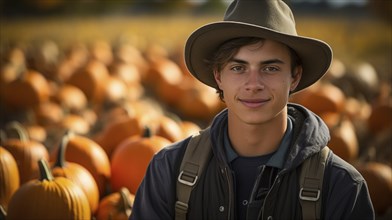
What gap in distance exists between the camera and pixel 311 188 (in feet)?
9.86

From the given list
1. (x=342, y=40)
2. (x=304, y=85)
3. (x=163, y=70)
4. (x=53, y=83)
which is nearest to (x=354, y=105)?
(x=163, y=70)

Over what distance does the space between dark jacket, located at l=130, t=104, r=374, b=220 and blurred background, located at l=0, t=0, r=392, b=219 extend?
6.68ft

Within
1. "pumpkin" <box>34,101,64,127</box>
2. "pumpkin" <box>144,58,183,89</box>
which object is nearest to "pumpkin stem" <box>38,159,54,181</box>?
"pumpkin" <box>34,101,64,127</box>

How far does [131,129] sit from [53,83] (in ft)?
13.6

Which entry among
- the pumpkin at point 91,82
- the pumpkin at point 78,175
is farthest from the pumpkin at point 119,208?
the pumpkin at point 91,82

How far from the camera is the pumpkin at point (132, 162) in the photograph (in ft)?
16.4

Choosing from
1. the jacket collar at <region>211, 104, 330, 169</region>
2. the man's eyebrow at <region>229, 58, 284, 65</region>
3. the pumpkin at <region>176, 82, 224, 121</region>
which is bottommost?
the pumpkin at <region>176, 82, 224, 121</region>

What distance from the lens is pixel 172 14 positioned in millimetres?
20000

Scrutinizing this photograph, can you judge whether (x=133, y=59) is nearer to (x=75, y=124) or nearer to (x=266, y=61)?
(x=75, y=124)

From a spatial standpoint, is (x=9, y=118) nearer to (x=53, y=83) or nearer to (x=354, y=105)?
(x=53, y=83)

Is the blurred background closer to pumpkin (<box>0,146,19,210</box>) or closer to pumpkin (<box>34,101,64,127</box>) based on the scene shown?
pumpkin (<box>34,101,64,127</box>)

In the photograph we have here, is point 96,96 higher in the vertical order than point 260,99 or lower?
lower

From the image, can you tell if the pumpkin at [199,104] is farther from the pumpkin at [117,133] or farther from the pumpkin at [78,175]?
the pumpkin at [78,175]

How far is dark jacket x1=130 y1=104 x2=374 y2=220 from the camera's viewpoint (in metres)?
3.01
